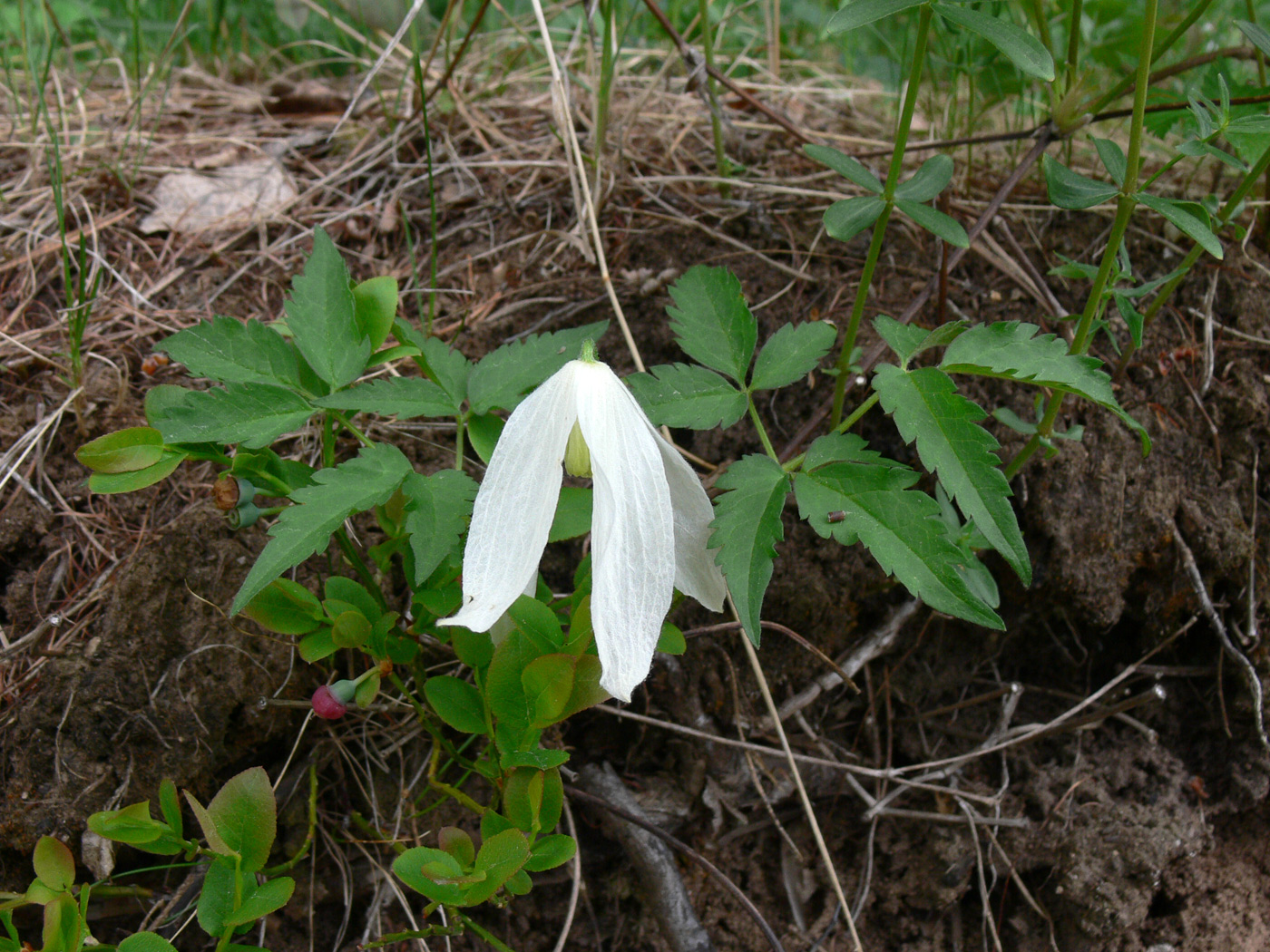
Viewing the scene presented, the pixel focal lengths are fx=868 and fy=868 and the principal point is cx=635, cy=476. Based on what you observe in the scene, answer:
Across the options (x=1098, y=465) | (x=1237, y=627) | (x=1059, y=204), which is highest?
(x=1059, y=204)

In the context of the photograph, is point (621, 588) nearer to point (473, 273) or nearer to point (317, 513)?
point (317, 513)

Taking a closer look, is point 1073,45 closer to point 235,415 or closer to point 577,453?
point 577,453

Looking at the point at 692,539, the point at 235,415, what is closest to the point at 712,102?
the point at 692,539

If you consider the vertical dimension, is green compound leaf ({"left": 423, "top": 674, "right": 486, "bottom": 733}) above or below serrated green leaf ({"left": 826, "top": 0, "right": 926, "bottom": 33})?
below

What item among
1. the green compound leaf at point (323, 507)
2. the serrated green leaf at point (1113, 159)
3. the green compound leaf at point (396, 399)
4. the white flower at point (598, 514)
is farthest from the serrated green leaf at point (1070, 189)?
the green compound leaf at point (323, 507)

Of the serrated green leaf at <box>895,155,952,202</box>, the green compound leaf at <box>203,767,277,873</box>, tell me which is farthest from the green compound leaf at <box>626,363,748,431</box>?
the green compound leaf at <box>203,767,277,873</box>

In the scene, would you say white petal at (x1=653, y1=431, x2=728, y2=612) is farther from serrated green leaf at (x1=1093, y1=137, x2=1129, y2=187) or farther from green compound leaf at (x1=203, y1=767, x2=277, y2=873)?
serrated green leaf at (x1=1093, y1=137, x2=1129, y2=187)

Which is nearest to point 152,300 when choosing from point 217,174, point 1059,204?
point 217,174
